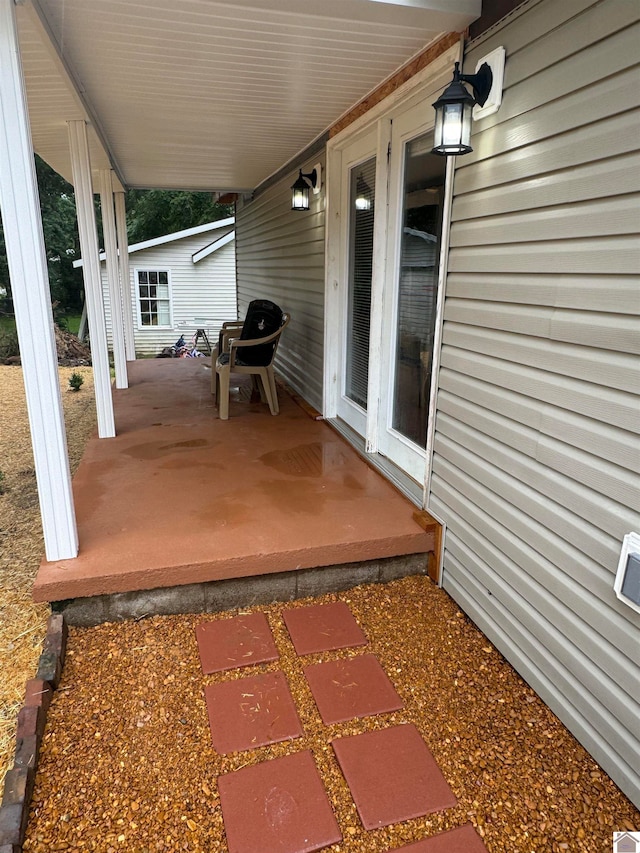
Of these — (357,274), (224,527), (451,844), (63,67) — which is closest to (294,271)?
(357,274)

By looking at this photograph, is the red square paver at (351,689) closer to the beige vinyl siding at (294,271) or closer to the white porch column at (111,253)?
the beige vinyl siding at (294,271)

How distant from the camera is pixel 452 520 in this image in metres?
2.39

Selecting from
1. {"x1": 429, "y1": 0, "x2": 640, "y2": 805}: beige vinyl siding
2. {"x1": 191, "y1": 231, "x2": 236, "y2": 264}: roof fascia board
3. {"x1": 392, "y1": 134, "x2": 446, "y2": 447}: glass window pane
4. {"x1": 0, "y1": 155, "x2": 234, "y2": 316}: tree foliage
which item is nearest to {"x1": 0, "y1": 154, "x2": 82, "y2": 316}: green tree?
{"x1": 0, "y1": 155, "x2": 234, "y2": 316}: tree foliage

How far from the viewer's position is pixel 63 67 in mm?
2590

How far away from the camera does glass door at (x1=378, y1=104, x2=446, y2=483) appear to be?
2691 millimetres

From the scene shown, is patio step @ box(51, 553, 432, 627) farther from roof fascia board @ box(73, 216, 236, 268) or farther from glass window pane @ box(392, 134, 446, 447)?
roof fascia board @ box(73, 216, 236, 268)

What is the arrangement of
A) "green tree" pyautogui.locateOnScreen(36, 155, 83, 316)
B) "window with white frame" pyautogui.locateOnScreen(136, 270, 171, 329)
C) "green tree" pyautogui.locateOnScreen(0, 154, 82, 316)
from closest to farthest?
1. "window with white frame" pyautogui.locateOnScreen(136, 270, 171, 329)
2. "green tree" pyautogui.locateOnScreen(0, 154, 82, 316)
3. "green tree" pyautogui.locateOnScreen(36, 155, 83, 316)

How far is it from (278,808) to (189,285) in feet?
42.4

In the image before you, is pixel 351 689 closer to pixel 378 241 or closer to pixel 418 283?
pixel 418 283

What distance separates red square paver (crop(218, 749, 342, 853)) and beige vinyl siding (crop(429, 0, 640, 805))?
844mm

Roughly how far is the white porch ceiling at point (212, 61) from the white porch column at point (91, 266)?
0.70 feet

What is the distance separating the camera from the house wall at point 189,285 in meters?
13.0

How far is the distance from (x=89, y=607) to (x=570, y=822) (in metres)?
1.75

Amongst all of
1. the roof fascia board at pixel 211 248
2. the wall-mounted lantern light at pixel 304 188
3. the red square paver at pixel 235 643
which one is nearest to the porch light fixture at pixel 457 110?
the red square paver at pixel 235 643
